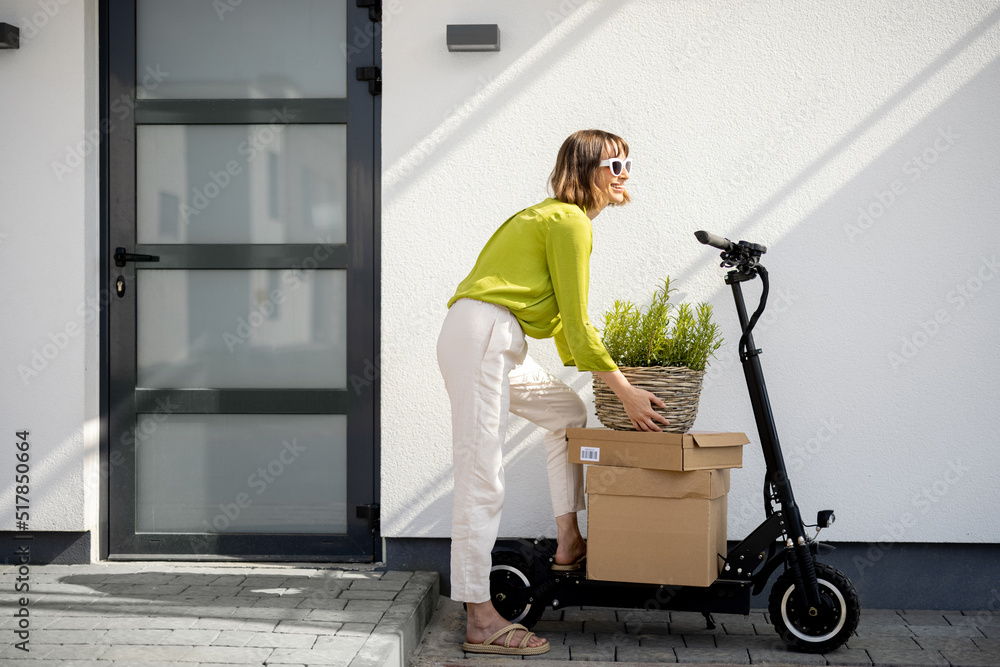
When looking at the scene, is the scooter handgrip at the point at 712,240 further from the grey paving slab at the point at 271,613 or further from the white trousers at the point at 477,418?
the grey paving slab at the point at 271,613

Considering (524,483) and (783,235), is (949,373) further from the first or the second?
(524,483)

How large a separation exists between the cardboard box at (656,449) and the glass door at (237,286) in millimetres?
1215

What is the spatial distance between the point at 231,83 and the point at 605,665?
2.89 metres

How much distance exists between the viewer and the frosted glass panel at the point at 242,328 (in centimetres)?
399

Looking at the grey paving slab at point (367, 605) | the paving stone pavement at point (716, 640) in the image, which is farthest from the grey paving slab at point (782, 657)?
the grey paving slab at point (367, 605)

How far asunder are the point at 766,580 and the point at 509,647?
3.00ft

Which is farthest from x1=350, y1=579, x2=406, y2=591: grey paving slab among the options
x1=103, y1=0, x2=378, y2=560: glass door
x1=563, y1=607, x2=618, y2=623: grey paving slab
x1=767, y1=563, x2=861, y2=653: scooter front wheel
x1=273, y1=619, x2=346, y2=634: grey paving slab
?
x1=767, y1=563, x2=861, y2=653: scooter front wheel

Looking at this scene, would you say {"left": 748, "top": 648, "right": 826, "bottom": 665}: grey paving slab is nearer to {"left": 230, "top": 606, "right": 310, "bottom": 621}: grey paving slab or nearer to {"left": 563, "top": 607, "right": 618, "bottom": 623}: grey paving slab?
{"left": 563, "top": 607, "right": 618, "bottom": 623}: grey paving slab

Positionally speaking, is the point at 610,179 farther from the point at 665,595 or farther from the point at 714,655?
the point at 714,655

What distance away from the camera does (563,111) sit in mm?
3787

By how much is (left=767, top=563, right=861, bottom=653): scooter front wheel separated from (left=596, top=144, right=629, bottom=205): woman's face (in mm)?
1430

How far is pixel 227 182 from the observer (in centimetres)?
403

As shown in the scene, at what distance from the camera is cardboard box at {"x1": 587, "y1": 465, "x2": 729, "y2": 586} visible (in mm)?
3023

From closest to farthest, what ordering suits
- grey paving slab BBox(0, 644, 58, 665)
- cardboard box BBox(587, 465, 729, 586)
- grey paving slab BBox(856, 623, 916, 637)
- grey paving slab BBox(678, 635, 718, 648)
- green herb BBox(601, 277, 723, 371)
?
1. grey paving slab BBox(0, 644, 58, 665)
2. cardboard box BBox(587, 465, 729, 586)
3. green herb BBox(601, 277, 723, 371)
4. grey paving slab BBox(678, 635, 718, 648)
5. grey paving slab BBox(856, 623, 916, 637)
